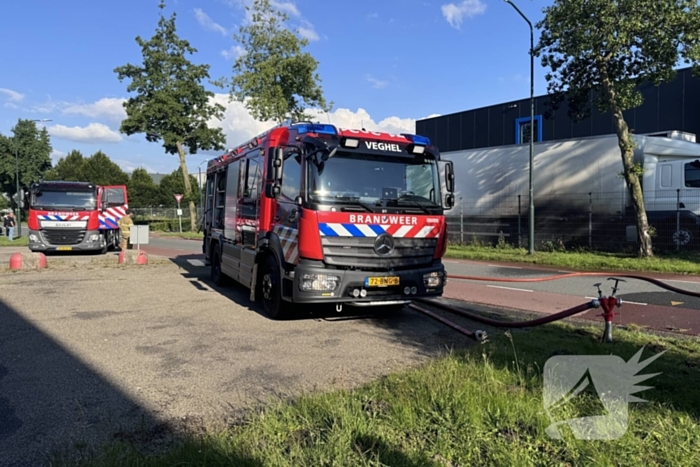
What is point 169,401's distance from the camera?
14.1 ft

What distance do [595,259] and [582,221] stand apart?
2603 mm

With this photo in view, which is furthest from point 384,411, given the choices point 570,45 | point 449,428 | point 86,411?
point 570,45

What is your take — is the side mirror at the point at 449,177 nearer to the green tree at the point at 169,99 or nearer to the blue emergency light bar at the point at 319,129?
the blue emergency light bar at the point at 319,129

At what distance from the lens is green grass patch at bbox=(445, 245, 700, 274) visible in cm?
1372

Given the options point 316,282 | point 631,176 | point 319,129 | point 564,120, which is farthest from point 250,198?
point 564,120

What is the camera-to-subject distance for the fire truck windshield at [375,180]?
6664mm

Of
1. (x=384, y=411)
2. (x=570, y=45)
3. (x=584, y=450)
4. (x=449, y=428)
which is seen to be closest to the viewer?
(x=584, y=450)

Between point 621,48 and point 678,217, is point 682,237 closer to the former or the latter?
point 678,217

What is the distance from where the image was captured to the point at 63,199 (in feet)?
56.7

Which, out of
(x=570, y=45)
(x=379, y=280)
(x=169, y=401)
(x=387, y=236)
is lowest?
(x=169, y=401)

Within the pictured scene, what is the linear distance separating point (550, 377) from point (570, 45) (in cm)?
1369

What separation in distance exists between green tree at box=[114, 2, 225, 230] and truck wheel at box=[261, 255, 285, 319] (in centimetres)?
2972

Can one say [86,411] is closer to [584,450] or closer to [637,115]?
[584,450]

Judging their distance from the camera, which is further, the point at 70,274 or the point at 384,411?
the point at 70,274
